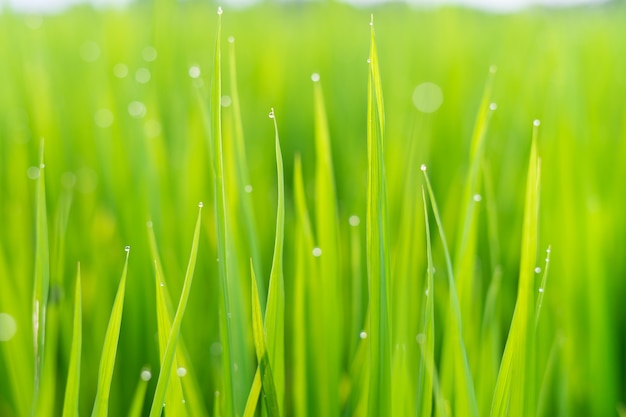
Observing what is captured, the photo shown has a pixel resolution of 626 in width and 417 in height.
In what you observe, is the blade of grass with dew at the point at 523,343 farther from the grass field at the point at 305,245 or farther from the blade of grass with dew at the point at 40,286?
the blade of grass with dew at the point at 40,286

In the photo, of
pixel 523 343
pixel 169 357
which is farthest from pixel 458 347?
pixel 169 357

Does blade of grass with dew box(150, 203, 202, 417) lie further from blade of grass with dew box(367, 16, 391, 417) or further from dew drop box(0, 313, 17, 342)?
dew drop box(0, 313, 17, 342)

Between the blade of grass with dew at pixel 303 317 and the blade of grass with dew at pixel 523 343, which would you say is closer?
the blade of grass with dew at pixel 523 343

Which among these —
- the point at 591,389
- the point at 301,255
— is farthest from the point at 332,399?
the point at 591,389

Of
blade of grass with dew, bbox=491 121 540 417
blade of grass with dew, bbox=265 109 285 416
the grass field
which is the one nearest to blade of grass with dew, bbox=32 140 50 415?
the grass field

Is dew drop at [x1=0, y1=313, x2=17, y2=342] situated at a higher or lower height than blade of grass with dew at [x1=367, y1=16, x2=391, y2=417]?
lower

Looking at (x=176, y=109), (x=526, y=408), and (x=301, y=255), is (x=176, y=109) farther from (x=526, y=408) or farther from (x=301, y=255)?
(x=526, y=408)

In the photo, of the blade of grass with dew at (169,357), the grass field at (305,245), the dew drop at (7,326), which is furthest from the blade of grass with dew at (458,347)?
the dew drop at (7,326)
